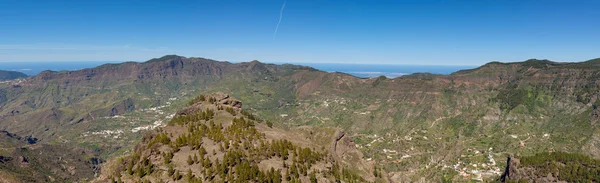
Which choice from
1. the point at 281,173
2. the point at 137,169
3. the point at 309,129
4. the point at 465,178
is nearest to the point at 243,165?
the point at 281,173

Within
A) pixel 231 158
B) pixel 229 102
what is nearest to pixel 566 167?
pixel 229 102

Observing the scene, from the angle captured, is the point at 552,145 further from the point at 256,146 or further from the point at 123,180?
the point at 123,180

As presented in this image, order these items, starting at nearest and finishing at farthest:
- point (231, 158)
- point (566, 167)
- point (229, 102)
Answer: point (231, 158)
point (229, 102)
point (566, 167)

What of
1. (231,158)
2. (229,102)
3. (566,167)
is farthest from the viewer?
(566,167)

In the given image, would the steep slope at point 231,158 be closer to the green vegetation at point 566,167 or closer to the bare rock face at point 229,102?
the bare rock face at point 229,102

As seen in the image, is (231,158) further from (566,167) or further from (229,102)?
(566,167)

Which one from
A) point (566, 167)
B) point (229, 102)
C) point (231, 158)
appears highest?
point (229, 102)

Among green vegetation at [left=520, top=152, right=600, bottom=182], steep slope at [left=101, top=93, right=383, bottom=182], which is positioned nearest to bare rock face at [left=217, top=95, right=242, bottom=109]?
steep slope at [left=101, top=93, right=383, bottom=182]

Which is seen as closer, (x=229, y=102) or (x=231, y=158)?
(x=231, y=158)

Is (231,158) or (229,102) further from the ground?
(229,102)

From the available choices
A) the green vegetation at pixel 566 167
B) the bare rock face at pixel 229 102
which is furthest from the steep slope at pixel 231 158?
the green vegetation at pixel 566 167
